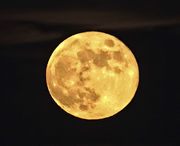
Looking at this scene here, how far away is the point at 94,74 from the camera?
151 centimetres

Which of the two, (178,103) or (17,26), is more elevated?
(17,26)

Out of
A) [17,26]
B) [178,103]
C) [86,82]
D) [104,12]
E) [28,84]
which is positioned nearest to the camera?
[86,82]

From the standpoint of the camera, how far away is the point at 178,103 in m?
2.72

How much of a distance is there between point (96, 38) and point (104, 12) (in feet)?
1.05

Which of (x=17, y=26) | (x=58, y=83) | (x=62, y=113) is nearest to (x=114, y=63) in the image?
(x=58, y=83)

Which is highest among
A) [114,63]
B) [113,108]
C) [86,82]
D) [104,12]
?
[104,12]

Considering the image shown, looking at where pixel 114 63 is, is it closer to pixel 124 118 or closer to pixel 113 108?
pixel 113 108

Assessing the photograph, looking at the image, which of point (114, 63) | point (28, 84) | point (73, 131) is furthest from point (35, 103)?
point (114, 63)

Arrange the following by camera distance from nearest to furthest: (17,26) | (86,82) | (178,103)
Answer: (86,82) → (17,26) → (178,103)

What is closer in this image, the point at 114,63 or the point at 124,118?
the point at 114,63

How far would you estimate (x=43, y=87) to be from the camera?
2.88 metres

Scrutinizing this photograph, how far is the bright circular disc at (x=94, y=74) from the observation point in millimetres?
1517

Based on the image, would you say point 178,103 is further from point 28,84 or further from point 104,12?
point 28,84

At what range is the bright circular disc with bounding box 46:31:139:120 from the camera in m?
1.52
